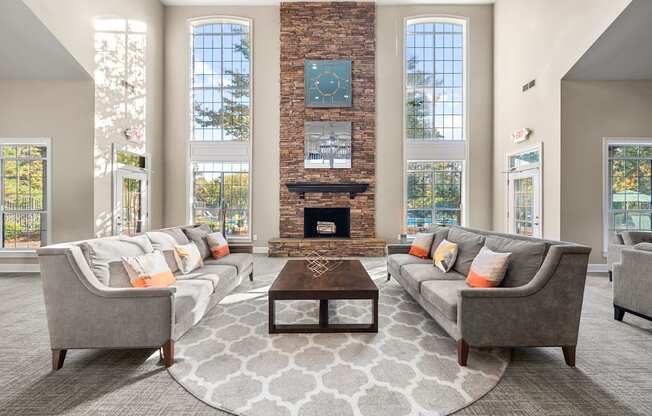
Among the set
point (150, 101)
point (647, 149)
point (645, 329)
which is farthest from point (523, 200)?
point (150, 101)

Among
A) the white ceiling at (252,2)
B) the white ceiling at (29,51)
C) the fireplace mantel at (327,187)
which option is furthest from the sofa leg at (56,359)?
the white ceiling at (252,2)

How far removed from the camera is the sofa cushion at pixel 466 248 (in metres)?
3.29

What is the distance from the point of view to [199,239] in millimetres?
4078

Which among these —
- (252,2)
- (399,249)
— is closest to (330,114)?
(252,2)

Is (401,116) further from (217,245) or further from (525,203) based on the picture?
(217,245)

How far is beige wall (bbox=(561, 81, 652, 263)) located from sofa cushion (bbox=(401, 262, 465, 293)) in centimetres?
298

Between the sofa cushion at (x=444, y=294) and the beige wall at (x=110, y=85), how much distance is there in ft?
16.8

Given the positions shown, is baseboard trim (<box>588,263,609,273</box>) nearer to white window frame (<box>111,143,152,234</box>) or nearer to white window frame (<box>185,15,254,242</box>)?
white window frame (<box>185,15,254,242</box>)

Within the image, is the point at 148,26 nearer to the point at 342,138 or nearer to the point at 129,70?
the point at 129,70

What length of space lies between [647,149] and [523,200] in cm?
192

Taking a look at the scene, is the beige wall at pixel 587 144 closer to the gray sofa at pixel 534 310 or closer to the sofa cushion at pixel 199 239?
the gray sofa at pixel 534 310

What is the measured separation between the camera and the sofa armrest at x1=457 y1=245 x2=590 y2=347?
7.22ft

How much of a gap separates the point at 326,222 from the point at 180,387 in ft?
17.9

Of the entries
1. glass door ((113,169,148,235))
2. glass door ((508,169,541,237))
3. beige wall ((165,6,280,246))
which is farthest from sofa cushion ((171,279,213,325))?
glass door ((508,169,541,237))
